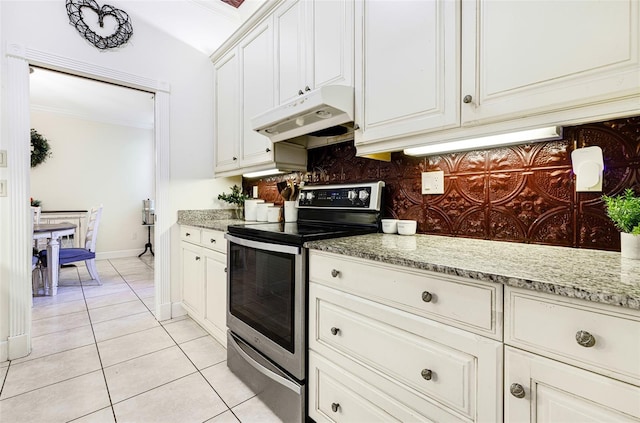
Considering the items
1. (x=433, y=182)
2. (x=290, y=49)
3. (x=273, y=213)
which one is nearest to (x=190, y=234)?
(x=273, y=213)

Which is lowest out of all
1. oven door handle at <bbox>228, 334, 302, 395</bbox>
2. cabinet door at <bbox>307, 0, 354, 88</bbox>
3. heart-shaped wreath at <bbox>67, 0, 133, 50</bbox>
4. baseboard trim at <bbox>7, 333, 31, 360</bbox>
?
Answer: baseboard trim at <bbox>7, 333, 31, 360</bbox>

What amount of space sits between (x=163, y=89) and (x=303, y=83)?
58.4 inches

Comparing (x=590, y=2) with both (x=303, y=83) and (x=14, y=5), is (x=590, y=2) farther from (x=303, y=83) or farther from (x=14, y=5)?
(x=14, y=5)

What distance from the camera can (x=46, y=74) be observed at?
3.57 m

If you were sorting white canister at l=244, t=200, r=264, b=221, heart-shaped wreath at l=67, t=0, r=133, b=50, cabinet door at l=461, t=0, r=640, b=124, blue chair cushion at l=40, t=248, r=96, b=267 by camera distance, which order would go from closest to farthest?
cabinet door at l=461, t=0, r=640, b=124 → heart-shaped wreath at l=67, t=0, r=133, b=50 → white canister at l=244, t=200, r=264, b=221 → blue chair cushion at l=40, t=248, r=96, b=267

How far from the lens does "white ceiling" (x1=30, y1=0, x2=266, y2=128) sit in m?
2.45

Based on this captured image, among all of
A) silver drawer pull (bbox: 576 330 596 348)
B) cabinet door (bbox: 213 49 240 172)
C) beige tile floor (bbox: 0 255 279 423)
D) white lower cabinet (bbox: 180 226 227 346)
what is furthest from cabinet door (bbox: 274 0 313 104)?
beige tile floor (bbox: 0 255 279 423)

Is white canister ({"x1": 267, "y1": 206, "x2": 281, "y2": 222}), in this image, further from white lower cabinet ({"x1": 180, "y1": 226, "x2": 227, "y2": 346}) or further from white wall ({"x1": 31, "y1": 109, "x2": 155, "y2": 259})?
white wall ({"x1": 31, "y1": 109, "x2": 155, "y2": 259})

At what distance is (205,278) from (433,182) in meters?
1.75

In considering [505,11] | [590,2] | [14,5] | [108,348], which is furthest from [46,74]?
[590,2]

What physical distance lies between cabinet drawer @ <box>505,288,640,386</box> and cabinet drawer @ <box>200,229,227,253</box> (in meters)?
1.67

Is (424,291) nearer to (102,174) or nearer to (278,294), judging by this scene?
(278,294)

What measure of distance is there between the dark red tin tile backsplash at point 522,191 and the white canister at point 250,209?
4.03ft

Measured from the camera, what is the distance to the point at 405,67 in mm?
1303
